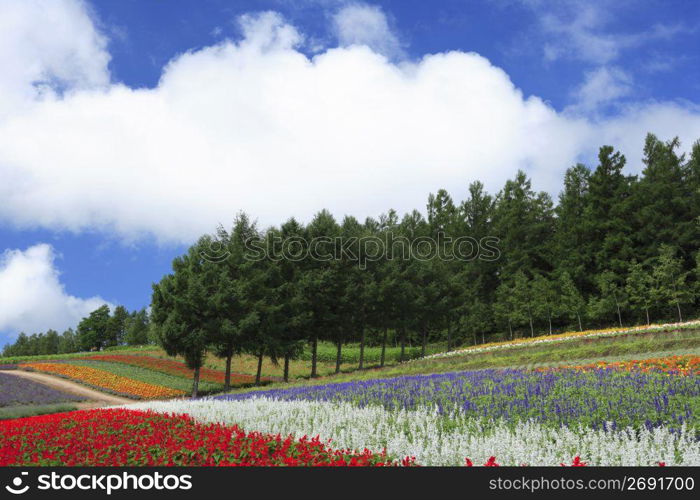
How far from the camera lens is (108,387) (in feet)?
106

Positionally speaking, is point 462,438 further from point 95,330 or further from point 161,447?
point 95,330

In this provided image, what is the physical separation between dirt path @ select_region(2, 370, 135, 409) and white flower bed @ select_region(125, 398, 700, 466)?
59.3 feet

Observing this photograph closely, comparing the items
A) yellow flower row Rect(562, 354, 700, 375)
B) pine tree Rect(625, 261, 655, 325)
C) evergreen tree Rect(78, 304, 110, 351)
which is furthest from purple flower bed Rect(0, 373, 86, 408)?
evergreen tree Rect(78, 304, 110, 351)

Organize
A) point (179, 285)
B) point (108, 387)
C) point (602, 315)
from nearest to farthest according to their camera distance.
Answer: point (179, 285) → point (108, 387) → point (602, 315)

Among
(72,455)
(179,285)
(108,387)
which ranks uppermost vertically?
(179,285)

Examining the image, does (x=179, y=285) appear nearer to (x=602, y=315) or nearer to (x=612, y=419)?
(x=612, y=419)

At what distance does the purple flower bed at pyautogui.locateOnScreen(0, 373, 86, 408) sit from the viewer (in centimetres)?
2606

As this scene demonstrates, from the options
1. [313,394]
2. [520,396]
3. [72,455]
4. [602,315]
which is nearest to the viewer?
[72,455]

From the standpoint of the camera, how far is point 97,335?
88.3 m

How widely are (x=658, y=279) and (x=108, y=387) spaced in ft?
153
